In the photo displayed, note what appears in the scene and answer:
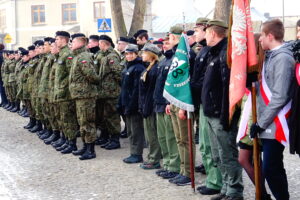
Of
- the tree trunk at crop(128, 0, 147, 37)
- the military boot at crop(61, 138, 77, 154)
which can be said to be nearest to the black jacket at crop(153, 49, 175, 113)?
the military boot at crop(61, 138, 77, 154)

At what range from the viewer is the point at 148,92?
8.83 metres

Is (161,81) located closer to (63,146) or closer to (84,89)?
(84,89)

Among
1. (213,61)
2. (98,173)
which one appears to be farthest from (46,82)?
(213,61)

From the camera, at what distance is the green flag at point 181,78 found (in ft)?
24.2

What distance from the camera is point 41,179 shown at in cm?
845

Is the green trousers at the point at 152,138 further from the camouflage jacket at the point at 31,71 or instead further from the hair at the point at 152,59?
the camouflage jacket at the point at 31,71

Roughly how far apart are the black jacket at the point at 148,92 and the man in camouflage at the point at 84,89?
1.40 meters

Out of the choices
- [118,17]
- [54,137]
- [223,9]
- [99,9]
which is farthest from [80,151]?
[99,9]

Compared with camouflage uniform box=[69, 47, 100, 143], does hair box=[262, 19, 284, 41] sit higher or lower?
higher

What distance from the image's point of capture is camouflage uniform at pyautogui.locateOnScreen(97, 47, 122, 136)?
1102cm

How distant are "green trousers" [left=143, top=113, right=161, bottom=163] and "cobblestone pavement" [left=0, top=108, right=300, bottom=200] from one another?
1.08 ft

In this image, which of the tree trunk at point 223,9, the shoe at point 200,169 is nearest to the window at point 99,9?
the tree trunk at point 223,9

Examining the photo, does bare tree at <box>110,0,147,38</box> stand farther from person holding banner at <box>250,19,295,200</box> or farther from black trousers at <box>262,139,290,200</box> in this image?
black trousers at <box>262,139,290,200</box>

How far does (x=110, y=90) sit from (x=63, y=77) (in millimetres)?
1048
